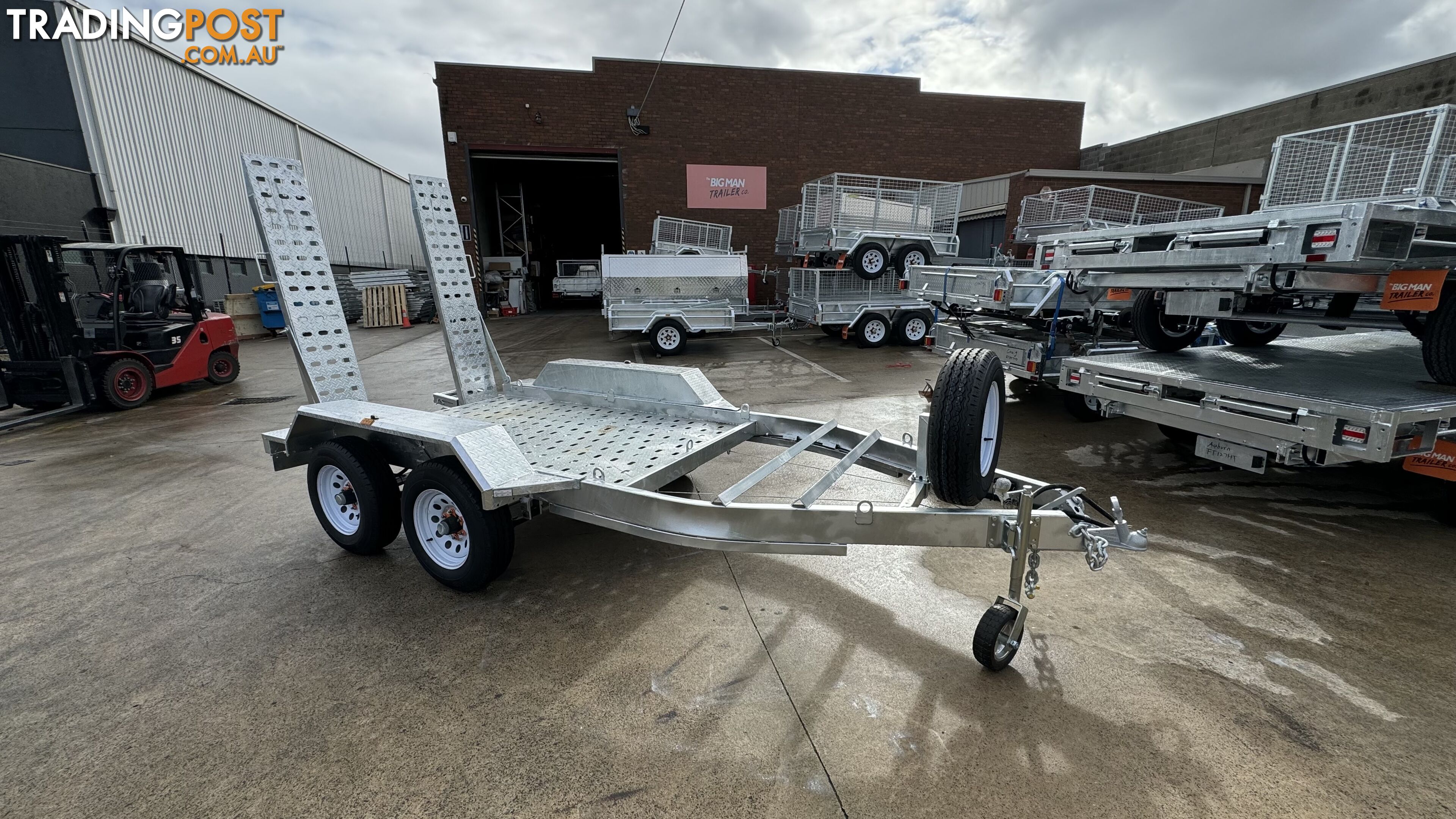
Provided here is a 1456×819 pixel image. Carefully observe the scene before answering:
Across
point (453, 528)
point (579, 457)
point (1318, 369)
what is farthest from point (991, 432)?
point (1318, 369)

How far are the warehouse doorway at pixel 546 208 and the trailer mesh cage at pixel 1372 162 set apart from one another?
56.7 feet

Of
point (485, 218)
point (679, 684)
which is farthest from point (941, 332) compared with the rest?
point (485, 218)

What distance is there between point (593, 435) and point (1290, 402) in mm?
3949

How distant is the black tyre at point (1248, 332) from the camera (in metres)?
5.71

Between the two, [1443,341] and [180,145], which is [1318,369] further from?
[180,145]

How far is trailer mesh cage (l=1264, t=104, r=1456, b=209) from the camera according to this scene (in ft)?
15.7

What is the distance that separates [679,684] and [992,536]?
4.63 feet

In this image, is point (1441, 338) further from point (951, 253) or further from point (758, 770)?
point (951, 253)

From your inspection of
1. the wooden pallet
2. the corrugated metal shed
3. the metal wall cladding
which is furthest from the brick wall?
the wooden pallet

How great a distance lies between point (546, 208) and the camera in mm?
30000

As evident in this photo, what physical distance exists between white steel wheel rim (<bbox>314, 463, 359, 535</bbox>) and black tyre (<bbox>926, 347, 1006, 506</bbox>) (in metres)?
3.27

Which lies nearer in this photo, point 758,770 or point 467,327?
point 758,770

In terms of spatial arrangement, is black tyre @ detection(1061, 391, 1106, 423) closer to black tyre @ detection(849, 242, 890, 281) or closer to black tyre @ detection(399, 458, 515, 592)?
black tyre @ detection(399, 458, 515, 592)

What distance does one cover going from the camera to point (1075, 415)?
631 centimetres
